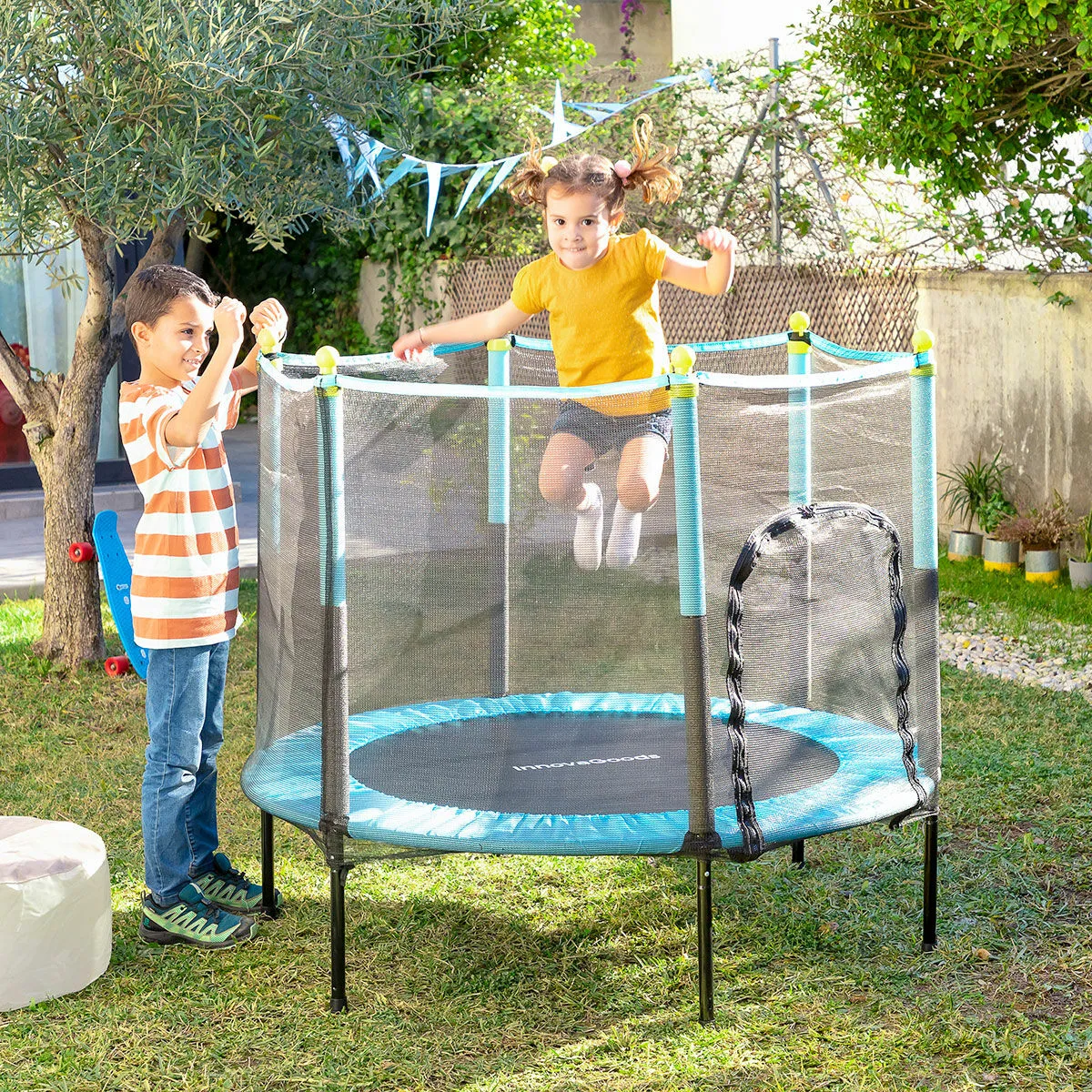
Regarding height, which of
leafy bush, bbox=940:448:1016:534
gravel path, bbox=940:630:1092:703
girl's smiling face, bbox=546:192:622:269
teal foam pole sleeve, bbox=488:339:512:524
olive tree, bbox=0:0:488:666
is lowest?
gravel path, bbox=940:630:1092:703

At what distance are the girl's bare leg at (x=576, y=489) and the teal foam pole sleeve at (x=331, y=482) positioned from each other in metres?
0.38

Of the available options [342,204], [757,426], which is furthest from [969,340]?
[757,426]

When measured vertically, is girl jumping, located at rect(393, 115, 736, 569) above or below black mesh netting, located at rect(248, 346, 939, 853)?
above

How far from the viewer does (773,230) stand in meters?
7.38

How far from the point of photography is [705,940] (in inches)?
102

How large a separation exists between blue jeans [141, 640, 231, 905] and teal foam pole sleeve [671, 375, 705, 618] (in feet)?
3.16

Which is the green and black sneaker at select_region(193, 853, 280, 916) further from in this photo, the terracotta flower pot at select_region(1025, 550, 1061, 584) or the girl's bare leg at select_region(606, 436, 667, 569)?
the terracotta flower pot at select_region(1025, 550, 1061, 584)

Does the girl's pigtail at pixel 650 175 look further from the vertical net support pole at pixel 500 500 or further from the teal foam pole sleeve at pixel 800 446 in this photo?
the vertical net support pole at pixel 500 500

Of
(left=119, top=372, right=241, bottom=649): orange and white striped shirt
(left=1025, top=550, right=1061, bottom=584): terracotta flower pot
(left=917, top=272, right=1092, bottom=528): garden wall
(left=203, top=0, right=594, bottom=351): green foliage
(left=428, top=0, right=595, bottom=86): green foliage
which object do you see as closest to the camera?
(left=119, top=372, right=241, bottom=649): orange and white striped shirt

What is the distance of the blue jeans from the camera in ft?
9.52

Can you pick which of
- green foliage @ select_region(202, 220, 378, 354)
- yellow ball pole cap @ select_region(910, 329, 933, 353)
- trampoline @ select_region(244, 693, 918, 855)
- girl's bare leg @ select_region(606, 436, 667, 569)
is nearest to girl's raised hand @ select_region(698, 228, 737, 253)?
yellow ball pole cap @ select_region(910, 329, 933, 353)

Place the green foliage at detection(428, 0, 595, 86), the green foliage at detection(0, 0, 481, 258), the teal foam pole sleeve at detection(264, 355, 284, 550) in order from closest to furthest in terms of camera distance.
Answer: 1. the teal foam pole sleeve at detection(264, 355, 284, 550)
2. the green foliage at detection(0, 0, 481, 258)
3. the green foliage at detection(428, 0, 595, 86)

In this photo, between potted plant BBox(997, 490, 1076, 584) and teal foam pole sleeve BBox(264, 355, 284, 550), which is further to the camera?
potted plant BBox(997, 490, 1076, 584)

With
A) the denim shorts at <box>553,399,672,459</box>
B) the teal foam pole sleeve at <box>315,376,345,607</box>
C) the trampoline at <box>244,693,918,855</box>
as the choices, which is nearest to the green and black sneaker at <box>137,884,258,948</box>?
the trampoline at <box>244,693,918,855</box>
